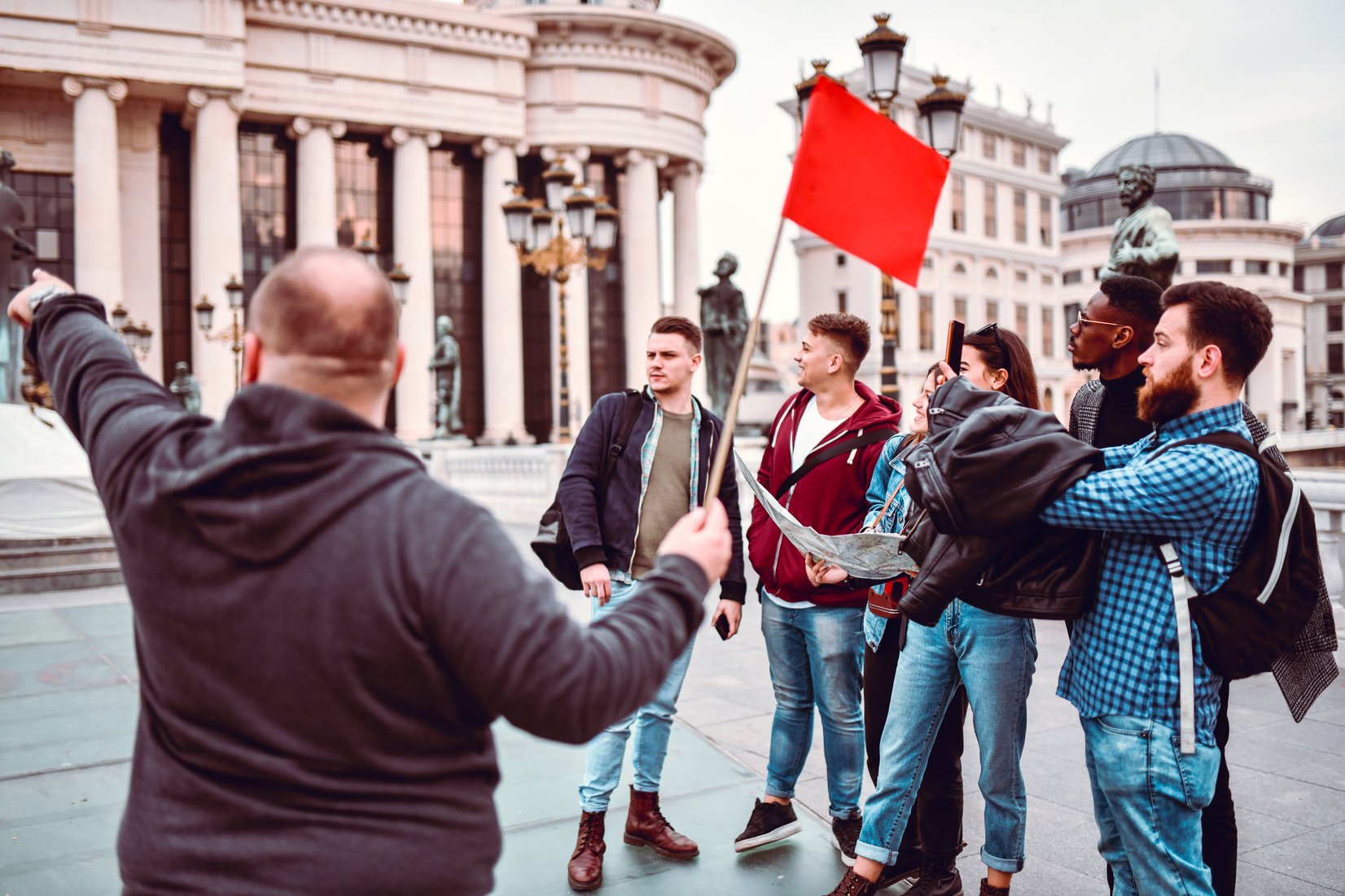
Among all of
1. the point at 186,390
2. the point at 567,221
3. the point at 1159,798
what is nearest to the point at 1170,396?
the point at 1159,798

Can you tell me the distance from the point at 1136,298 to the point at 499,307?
38894 millimetres

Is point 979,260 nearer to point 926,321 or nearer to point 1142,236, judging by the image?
point 926,321

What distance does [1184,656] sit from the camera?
2.67 m

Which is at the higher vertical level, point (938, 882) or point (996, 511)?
point (996, 511)

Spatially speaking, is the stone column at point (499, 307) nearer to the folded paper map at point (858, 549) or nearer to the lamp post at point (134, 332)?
the lamp post at point (134, 332)

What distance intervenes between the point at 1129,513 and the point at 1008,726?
109 centimetres

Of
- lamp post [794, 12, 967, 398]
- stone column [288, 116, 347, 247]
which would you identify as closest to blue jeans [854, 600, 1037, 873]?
lamp post [794, 12, 967, 398]

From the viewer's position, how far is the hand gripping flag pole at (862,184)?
252 centimetres

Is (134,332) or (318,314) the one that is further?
(134,332)

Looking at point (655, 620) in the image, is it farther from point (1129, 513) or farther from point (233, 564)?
point (1129, 513)

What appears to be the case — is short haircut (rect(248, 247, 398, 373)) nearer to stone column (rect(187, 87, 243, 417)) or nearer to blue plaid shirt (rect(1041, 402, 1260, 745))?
blue plaid shirt (rect(1041, 402, 1260, 745))

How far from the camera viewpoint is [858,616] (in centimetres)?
411

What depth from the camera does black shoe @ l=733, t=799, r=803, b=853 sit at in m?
4.18

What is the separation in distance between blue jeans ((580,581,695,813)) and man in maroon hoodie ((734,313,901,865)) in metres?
0.42
